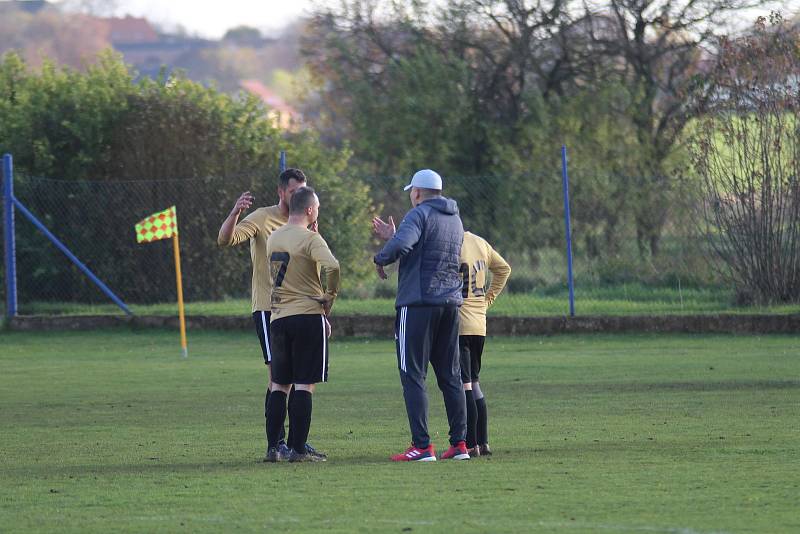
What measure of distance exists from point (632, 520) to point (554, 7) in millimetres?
26573

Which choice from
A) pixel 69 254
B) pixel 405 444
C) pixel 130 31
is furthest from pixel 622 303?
pixel 130 31

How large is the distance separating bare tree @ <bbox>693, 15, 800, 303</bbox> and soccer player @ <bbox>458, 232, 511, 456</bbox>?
1084 cm

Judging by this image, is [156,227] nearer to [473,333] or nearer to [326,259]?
[473,333]

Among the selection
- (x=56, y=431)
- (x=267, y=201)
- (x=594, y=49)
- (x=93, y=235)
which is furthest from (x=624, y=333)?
(x=594, y=49)

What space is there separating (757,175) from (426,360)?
11.8 meters

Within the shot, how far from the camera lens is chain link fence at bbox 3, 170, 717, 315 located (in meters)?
19.9

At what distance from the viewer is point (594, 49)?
107ft

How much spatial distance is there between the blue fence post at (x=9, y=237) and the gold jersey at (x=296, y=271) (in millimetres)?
12429

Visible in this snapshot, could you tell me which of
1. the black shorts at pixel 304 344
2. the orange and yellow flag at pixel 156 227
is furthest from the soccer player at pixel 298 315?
the orange and yellow flag at pixel 156 227

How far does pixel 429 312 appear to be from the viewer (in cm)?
917

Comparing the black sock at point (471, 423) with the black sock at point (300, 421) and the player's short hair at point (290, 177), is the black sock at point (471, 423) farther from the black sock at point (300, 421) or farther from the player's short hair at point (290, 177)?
the player's short hair at point (290, 177)

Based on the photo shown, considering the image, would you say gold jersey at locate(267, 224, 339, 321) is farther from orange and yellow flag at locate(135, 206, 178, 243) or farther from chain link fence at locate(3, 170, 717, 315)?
chain link fence at locate(3, 170, 717, 315)

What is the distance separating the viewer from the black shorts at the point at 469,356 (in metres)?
9.57

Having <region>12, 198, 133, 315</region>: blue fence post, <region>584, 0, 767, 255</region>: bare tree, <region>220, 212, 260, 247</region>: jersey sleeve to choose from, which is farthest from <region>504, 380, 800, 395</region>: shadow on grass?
<region>584, 0, 767, 255</region>: bare tree
